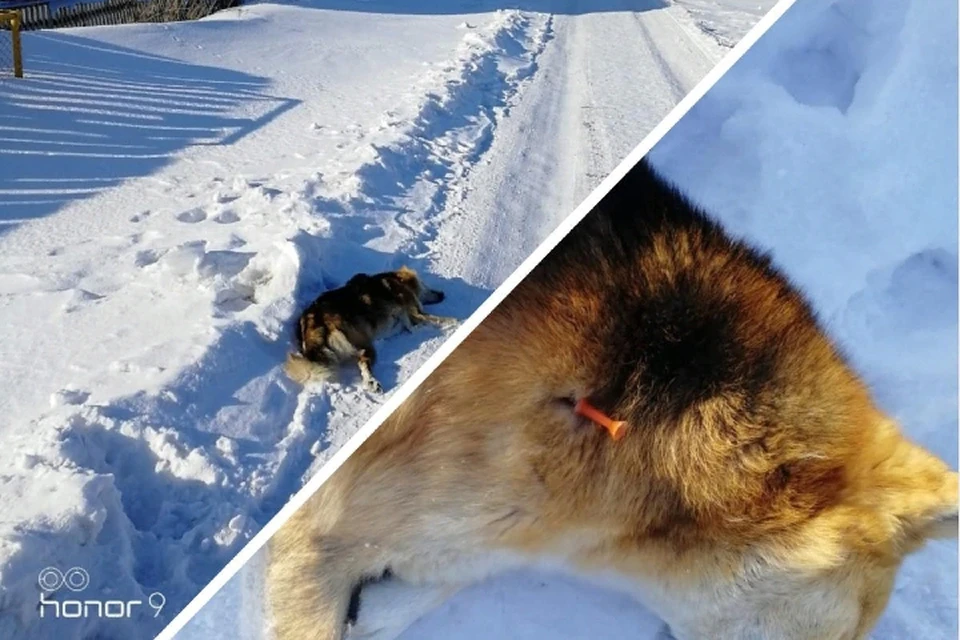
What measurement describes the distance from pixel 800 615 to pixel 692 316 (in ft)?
1.72

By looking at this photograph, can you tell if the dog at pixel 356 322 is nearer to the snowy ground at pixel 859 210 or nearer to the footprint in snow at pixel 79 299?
the footprint in snow at pixel 79 299

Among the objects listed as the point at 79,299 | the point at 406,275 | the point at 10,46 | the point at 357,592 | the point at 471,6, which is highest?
the point at 471,6

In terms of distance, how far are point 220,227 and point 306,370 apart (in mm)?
1450

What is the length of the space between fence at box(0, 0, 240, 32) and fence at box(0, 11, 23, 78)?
1.35 meters

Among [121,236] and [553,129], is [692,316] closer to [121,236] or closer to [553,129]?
[121,236]

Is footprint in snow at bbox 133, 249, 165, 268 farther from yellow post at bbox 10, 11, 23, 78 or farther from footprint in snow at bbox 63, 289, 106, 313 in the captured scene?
yellow post at bbox 10, 11, 23, 78

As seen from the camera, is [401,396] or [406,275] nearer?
[401,396]

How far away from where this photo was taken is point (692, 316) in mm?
1300

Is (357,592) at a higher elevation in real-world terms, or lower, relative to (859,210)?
lower

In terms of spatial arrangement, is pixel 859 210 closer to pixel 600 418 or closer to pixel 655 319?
pixel 655 319

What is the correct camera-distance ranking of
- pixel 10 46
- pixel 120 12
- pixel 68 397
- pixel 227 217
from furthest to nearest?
1. pixel 120 12
2. pixel 10 46
3. pixel 227 217
4. pixel 68 397

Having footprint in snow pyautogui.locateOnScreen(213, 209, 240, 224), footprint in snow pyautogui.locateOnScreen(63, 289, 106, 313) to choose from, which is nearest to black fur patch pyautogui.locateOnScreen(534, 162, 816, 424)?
footprint in snow pyautogui.locateOnScreen(63, 289, 106, 313)

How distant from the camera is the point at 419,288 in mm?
3258

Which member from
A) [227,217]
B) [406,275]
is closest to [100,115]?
[227,217]
